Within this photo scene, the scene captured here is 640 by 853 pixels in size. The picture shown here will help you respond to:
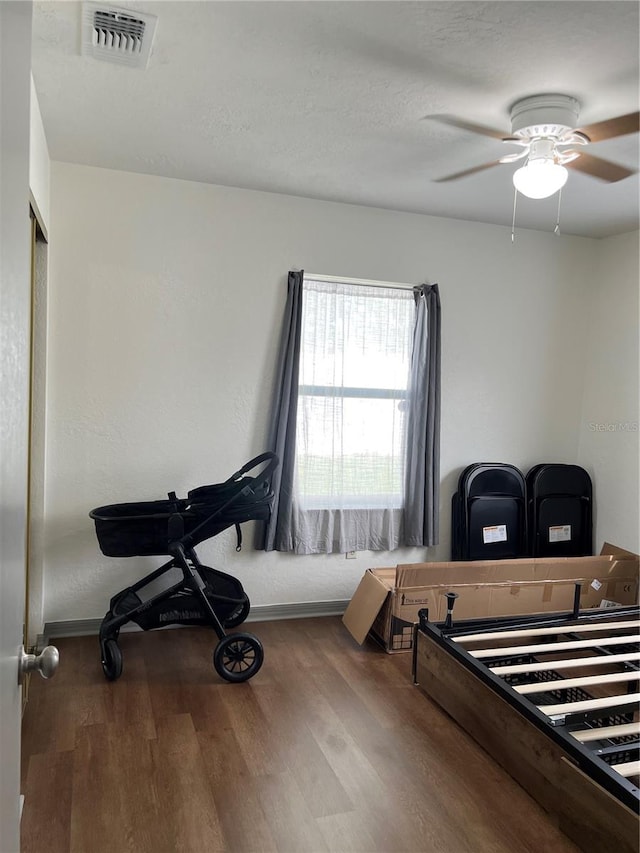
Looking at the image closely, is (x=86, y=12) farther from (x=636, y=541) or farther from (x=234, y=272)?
(x=636, y=541)

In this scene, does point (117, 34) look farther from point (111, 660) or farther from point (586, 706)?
point (586, 706)

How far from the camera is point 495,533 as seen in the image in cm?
423

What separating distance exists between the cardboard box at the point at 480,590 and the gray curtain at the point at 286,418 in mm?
621

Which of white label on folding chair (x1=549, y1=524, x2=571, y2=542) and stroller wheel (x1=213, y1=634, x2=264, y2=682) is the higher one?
white label on folding chair (x1=549, y1=524, x2=571, y2=542)

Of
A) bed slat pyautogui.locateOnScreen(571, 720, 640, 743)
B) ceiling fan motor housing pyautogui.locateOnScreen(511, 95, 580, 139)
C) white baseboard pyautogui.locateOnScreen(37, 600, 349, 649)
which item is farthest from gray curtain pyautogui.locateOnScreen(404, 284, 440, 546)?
bed slat pyautogui.locateOnScreen(571, 720, 640, 743)

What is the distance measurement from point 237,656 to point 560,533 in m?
2.50

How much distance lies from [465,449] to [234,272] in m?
1.97

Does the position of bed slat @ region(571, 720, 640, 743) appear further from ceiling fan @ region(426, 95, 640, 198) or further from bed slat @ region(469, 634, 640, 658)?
ceiling fan @ region(426, 95, 640, 198)

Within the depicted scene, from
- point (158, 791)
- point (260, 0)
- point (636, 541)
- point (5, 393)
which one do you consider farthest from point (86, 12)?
point (636, 541)

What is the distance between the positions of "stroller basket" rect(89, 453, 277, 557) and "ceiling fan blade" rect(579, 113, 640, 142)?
2.16 meters

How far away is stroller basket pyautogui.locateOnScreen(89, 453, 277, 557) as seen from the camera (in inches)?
120

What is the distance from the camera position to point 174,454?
145 inches

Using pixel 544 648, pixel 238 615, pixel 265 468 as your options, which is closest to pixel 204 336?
pixel 265 468

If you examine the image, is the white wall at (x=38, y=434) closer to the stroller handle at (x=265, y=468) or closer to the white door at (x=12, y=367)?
the stroller handle at (x=265, y=468)
